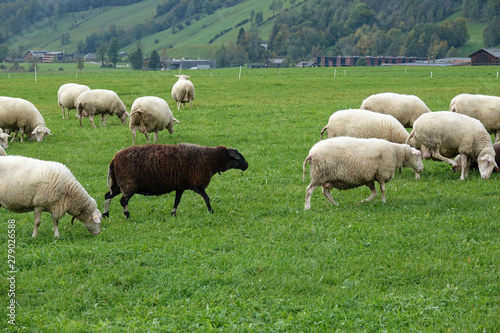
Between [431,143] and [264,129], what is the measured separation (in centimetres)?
874

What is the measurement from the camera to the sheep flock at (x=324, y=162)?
376 inches

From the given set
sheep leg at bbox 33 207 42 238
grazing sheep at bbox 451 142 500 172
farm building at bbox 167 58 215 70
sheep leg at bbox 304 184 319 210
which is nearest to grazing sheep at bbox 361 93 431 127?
grazing sheep at bbox 451 142 500 172

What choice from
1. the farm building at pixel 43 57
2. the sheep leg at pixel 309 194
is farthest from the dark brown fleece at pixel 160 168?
the farm building at pixel 43 57

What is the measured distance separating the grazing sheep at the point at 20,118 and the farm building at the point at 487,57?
93.5 m

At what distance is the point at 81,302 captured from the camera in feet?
23.7

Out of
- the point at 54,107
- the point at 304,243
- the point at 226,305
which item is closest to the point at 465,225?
the point at 304,243

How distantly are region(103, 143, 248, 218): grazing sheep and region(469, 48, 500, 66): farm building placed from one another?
321 ft

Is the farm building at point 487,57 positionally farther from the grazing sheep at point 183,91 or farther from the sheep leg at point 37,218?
the sheep leg at point 37,218

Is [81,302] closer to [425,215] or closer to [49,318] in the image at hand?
[49,318]

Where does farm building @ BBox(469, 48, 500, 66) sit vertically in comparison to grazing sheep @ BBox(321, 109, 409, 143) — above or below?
above

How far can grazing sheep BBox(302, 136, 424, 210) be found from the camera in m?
11.2

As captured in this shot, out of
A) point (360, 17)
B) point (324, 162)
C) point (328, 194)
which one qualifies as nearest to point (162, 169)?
point (324, 162)

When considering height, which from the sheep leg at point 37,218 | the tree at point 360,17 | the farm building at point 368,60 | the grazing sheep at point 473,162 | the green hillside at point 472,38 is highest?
the tree at point 360,17

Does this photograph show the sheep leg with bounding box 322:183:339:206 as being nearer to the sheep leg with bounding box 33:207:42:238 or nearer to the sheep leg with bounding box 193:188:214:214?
the sheep leg with bounding box 193:188:214:214
